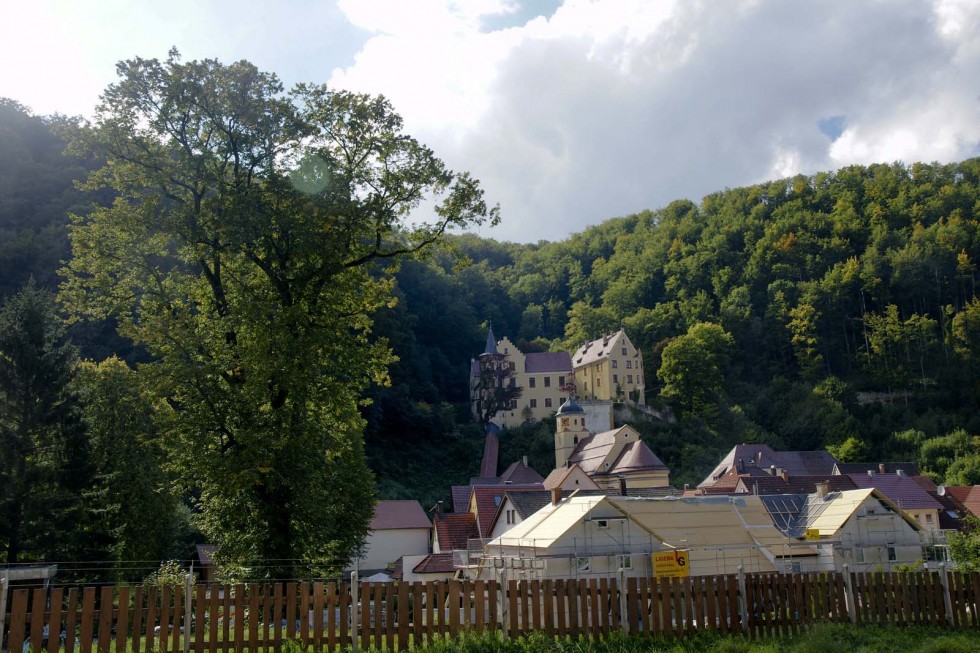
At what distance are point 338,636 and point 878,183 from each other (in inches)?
4593

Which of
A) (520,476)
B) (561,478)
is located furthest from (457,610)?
(520,476)

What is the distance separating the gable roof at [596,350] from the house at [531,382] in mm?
2462

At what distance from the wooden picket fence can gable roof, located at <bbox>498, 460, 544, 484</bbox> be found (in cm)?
5320

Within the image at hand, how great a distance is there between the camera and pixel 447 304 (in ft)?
338

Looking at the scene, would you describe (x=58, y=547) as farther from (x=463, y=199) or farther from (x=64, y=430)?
(x=463, y=199)

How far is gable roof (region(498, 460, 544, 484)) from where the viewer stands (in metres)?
67.1

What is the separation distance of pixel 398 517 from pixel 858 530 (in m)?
30.0

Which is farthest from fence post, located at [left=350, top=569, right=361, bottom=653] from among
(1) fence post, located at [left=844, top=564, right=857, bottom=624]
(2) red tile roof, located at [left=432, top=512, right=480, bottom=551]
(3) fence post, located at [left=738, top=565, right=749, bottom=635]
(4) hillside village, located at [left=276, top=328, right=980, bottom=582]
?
(2) red tile roof, located at [left=432, top=512, right=480, bottom=551]

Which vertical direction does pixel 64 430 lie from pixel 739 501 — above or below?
above

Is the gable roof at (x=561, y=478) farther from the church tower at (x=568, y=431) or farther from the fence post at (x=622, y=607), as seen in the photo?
the fence post at (x=622, y=607)

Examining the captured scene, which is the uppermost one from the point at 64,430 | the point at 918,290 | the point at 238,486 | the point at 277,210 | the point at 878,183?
the point at 878,183

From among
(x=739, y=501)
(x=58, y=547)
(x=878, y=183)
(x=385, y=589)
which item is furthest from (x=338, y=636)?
(x=878, y=183)

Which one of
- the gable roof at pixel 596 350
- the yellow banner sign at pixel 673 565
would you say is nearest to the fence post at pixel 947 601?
the yellow banner sign at pixel 673 565

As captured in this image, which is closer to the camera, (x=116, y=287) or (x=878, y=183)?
(x=116, y=287)
